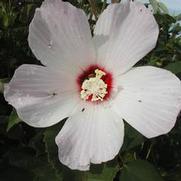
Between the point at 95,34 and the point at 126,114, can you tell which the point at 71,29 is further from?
the point at 126,114

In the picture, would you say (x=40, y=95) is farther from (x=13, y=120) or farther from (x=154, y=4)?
(x=154, y=4)

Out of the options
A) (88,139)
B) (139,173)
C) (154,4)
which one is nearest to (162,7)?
(154,4)

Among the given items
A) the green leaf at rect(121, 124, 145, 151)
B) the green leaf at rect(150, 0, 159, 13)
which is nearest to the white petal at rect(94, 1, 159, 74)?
the green leaf at rect(121, 124, 145, 151)

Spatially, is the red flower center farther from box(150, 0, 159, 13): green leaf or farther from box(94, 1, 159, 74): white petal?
box(150, 0, 159, 13): green leaf

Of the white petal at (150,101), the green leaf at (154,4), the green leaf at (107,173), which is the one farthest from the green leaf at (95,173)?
the green leaf at (154,4)

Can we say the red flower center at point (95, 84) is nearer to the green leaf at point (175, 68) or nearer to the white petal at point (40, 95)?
the white petal at point (40, 95)

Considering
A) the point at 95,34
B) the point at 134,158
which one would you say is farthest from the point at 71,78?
the point at 134,158

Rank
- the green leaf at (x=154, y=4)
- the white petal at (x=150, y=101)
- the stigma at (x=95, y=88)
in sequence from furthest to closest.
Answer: the green leaf at (x=154, y=4) → the stigma at (x=95, y=88) → the white petal at (x=150, y=101)
